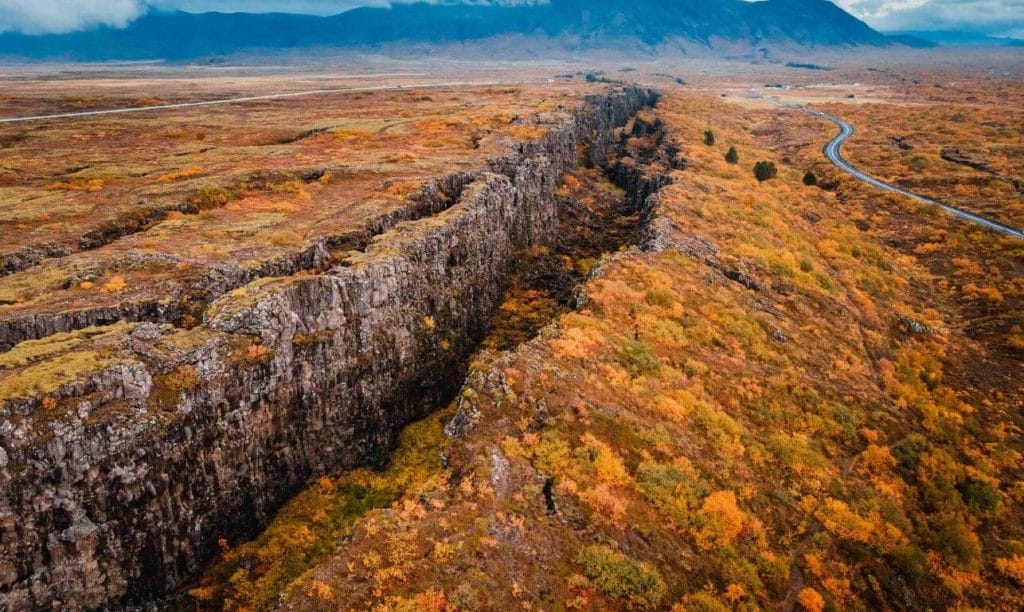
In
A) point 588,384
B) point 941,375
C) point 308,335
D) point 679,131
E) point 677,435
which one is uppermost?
point 679,131

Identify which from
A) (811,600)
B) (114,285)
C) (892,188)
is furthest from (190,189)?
(892,188)

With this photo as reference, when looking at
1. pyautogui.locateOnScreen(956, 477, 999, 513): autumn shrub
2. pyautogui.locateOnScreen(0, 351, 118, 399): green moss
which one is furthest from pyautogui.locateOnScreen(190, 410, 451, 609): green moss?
pyautogui.locateOnScreen(956, 477, 999, 513): autumn shrub

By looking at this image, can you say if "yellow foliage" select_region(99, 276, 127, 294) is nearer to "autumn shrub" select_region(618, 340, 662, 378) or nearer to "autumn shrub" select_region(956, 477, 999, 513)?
"autumn shrub" select_region(618, 340, 662, 378)

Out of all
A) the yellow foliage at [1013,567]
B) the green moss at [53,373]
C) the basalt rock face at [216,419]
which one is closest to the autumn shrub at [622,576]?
the basalt rock face at [216,419]

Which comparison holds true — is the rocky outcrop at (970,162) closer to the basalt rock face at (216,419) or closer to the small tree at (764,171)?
the small tree at (764,171)

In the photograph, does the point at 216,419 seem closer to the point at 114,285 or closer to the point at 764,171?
the point at 114,285

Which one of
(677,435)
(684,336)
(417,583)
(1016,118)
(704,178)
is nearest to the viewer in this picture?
(417,583)

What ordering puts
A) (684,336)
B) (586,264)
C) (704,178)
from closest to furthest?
(684,336), (586,264), (704,178)

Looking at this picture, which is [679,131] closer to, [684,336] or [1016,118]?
[684,336]

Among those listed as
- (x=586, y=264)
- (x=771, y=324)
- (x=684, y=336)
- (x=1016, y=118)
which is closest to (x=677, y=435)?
(x=684, y=336)
